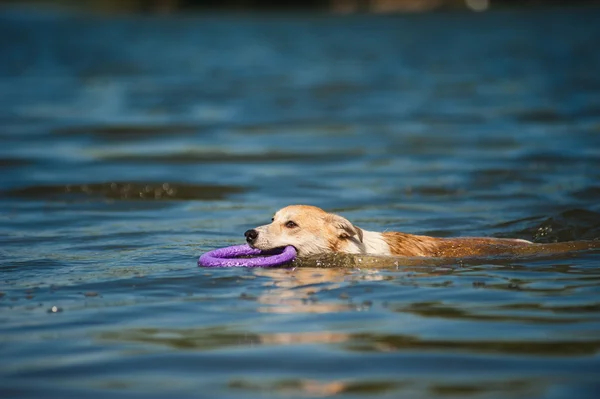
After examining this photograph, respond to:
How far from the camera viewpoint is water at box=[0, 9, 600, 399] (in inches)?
267

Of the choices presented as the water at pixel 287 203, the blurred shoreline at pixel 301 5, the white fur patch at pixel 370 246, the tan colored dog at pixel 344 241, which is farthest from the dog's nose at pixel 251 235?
the blurred shoreline at pixel 301 5

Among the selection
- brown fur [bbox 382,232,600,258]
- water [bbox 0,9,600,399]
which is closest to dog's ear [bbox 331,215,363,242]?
water [bbox 0,9,600,399]

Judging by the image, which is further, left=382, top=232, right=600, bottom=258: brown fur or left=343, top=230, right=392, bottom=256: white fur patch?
left=382, top=232, right=600, bottom=258: brown fur

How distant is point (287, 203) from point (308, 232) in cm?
448

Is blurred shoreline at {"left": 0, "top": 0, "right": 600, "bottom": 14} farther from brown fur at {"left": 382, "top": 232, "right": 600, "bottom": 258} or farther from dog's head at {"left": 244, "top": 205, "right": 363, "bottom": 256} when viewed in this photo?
dog's head at {"left": 244, "top": 205, "right": 363, "bottom": 256}

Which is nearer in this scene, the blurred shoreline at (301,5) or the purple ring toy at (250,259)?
the purple ring toy at (250,259)

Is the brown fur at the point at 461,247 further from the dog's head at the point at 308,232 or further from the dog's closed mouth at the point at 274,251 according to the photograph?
the dog's closed mouth at the point at 274,251

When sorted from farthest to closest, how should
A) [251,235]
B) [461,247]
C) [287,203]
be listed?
[287,203], [461,247], [251,235]

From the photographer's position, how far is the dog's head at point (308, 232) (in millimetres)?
10055

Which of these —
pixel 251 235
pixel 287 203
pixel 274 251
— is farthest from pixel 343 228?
pixel 287 203

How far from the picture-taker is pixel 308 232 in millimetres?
10141

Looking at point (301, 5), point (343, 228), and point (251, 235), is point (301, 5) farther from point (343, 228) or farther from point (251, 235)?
point (251, 235)

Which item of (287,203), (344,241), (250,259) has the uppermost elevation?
(287,203)

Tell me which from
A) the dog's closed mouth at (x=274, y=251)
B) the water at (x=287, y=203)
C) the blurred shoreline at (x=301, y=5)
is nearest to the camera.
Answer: the water at (x=287, y=203)
